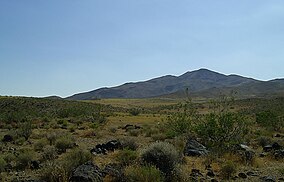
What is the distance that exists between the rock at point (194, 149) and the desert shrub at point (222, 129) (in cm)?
47

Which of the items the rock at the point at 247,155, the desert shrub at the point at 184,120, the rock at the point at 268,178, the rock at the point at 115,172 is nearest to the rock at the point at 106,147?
the desert shrub at the point at 184,120

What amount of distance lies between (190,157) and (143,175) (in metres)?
6.90

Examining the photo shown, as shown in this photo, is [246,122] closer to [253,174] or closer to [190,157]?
[190,157]

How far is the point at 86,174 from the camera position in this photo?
12.9 metres

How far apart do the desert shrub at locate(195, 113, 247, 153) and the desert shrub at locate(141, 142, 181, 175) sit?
5536 mm

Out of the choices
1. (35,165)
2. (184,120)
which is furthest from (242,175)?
(35,165)

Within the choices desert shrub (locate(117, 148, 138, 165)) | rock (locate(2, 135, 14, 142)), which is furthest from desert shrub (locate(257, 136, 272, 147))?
rock (locate(2, 135, 14, 142))

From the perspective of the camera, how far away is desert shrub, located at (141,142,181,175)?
1370cm

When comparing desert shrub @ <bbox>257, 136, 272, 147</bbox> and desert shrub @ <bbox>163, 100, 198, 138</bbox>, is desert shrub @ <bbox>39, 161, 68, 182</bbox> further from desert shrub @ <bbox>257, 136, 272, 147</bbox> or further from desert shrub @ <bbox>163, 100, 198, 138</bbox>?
desert shrub @ <bbox>257, 136, 272, 147</bbox>

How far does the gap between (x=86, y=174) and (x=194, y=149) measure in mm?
7883

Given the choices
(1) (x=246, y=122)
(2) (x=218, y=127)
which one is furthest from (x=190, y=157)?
(1) (x=246, y=122)

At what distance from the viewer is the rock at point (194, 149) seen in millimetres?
18891

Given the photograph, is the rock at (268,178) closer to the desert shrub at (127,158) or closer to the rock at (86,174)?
the desert shrub at (127,158)

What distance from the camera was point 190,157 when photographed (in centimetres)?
1842
